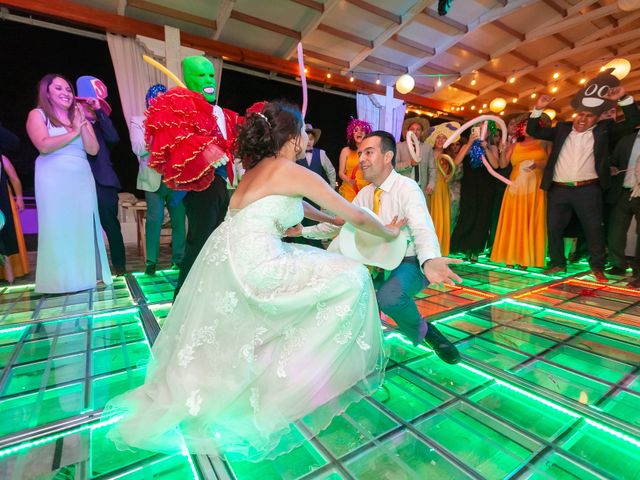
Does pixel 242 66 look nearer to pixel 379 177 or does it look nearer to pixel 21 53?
pixel 21 53

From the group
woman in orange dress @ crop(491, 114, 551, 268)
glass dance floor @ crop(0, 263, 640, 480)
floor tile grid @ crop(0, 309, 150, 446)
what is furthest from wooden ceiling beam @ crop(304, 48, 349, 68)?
floor tile grid @ crop(0, 309, 150, 446)

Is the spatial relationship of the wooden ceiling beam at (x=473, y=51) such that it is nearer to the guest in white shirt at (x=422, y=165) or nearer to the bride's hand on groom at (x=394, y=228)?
the guest in white shirt at (x=422, y=165)

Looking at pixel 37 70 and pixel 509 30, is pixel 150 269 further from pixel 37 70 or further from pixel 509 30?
pixel 509 30

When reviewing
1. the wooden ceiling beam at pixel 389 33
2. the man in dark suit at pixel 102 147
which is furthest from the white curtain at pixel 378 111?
the man in dark suit at pixel 102 147

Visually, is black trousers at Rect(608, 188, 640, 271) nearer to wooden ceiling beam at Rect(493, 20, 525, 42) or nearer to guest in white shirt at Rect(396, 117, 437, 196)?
guest in white shirt at Rect(396, 117, 437, 196)

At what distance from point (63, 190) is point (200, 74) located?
1.51 meters

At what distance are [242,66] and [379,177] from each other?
5.83m

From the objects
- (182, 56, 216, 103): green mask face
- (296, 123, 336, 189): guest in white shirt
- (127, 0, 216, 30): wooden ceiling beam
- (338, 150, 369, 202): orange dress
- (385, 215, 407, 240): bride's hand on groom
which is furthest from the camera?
(127, 0, 216, 30): wooden ceiling beam

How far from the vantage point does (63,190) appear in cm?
273

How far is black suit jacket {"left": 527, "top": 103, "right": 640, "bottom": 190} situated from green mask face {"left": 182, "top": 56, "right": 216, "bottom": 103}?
3295mm

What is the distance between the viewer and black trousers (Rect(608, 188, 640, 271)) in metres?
3.32

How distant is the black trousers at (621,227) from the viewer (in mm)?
3323

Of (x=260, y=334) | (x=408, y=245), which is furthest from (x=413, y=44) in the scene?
(x=260, y=334)

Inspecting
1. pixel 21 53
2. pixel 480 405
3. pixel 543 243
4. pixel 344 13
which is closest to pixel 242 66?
pixel 344 13
